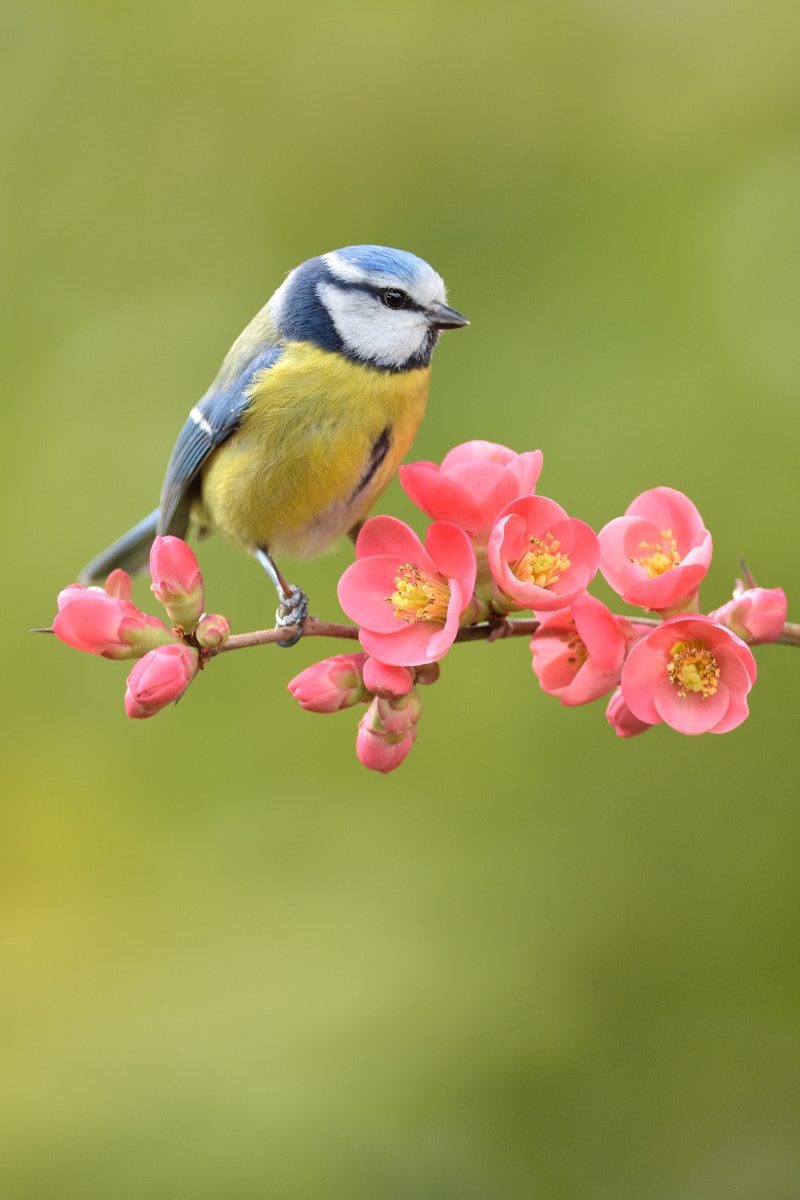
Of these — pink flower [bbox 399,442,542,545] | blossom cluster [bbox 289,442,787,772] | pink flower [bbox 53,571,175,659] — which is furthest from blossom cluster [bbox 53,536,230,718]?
pink flower [bbox 399,442,542,545]

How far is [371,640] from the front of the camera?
3.39ft

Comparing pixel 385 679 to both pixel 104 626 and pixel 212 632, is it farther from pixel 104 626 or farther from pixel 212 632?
pixel 104 626

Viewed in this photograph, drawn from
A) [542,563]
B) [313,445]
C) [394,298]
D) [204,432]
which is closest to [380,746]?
[542,563]

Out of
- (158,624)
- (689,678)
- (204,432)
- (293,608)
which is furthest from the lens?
(204,432)

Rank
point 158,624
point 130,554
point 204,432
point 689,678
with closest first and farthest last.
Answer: point 689,678 < point 158,624 < point 204,432 < point 130,554

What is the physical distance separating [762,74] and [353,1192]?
3002mm

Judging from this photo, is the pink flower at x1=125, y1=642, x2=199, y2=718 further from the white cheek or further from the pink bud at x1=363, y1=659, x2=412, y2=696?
the white cheek

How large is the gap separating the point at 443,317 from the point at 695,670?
0.83 metres

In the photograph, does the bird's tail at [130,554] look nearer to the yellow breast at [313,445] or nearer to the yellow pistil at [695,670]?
the yellow breast at [313,445]

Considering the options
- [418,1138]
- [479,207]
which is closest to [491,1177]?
[418,1138]

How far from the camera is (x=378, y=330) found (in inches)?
65.0

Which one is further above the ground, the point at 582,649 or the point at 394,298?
the point at 394,298

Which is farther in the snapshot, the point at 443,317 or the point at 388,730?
the point at 443,317

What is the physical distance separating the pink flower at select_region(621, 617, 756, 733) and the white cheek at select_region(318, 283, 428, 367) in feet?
2.68
